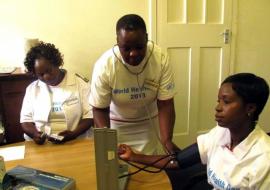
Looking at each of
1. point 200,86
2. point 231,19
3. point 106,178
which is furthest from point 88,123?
point 231,19

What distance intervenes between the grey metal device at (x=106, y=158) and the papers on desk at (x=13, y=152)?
617 millimetres

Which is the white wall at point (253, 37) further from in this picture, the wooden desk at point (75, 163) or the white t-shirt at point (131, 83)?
the wooden desk at point (75, 163)

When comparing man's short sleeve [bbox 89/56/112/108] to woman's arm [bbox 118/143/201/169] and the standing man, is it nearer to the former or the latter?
the standing man

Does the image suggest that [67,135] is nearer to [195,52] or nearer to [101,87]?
[101,87]

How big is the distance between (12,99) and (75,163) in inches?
41.7

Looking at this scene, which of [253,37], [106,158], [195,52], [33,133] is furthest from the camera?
[253,37]

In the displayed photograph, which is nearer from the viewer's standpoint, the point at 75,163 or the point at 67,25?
the point at 75,163

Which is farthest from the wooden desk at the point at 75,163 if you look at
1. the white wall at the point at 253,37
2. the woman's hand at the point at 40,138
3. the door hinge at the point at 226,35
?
the white wall at the point at 253,37

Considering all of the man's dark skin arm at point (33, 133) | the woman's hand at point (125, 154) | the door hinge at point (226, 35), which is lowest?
the man's dark skin arm at point (33, 133)

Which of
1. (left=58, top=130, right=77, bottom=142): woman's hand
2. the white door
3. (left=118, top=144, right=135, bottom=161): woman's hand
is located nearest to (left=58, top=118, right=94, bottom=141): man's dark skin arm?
(left=58, top=130, right=77, bottom=142): woman's hand

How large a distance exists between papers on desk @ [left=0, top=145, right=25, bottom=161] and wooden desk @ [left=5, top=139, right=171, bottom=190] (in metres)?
0.02

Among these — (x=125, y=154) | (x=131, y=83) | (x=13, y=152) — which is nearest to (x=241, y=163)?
(x=125, y=154)

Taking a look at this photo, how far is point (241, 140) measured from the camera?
1.08m

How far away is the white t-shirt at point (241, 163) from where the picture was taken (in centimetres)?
95
